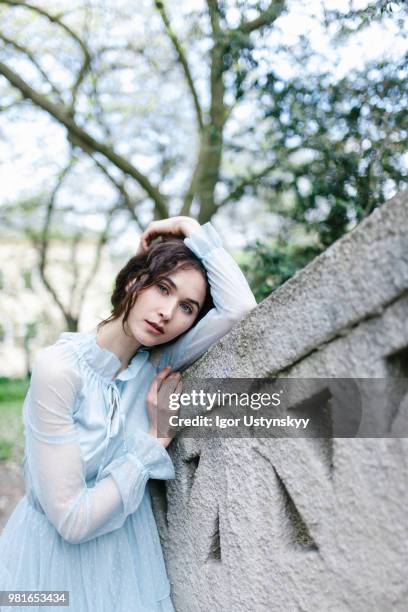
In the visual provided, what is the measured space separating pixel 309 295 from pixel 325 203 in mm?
2164

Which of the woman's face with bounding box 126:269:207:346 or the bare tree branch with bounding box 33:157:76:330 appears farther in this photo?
the bare tree branch with bounding box 33:157:76:330

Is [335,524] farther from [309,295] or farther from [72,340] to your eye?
[72,340]

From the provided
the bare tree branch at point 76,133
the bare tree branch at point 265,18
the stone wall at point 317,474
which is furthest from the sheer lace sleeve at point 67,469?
the bare tree branch at point 76,133

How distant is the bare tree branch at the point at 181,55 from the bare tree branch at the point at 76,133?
3.00ft

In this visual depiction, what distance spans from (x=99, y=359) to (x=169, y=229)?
1.59 feet

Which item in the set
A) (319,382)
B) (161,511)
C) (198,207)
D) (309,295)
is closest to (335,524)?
(319,382)

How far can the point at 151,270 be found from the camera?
5.19 feet

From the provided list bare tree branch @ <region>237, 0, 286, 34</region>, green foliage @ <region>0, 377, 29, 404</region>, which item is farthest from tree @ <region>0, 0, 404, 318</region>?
green foliage @ <region>0, 377, 29, 404</region>

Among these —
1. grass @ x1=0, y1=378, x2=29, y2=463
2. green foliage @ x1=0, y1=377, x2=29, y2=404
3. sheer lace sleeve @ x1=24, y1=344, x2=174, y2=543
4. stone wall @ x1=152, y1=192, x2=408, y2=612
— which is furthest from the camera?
green foliage @ x1=0, y1=377, x2=29, y2=404

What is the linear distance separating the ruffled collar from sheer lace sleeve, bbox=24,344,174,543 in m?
0.09

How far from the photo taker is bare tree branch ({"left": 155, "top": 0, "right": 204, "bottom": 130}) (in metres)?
5.12

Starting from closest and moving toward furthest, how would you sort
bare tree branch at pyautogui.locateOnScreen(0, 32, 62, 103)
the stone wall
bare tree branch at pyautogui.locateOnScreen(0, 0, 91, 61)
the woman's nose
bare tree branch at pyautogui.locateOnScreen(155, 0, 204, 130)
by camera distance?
the stone wall < the woman's nose < bare tree branch at pyautogui.locateOnScreen(155, 0, 204, 130) < bare tree branch at pyautogui.locateOnScreen(0, 0, 91, 61) < bare tree branch at pyautogui.locateOnScreen(0, 32, 62, 103)

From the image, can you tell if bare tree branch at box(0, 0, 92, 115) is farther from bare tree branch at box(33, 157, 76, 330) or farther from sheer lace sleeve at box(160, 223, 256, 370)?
sheer lace sleeve at box(160, 223, 256, 370)

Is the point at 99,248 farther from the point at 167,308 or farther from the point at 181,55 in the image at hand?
the point at 167,308
